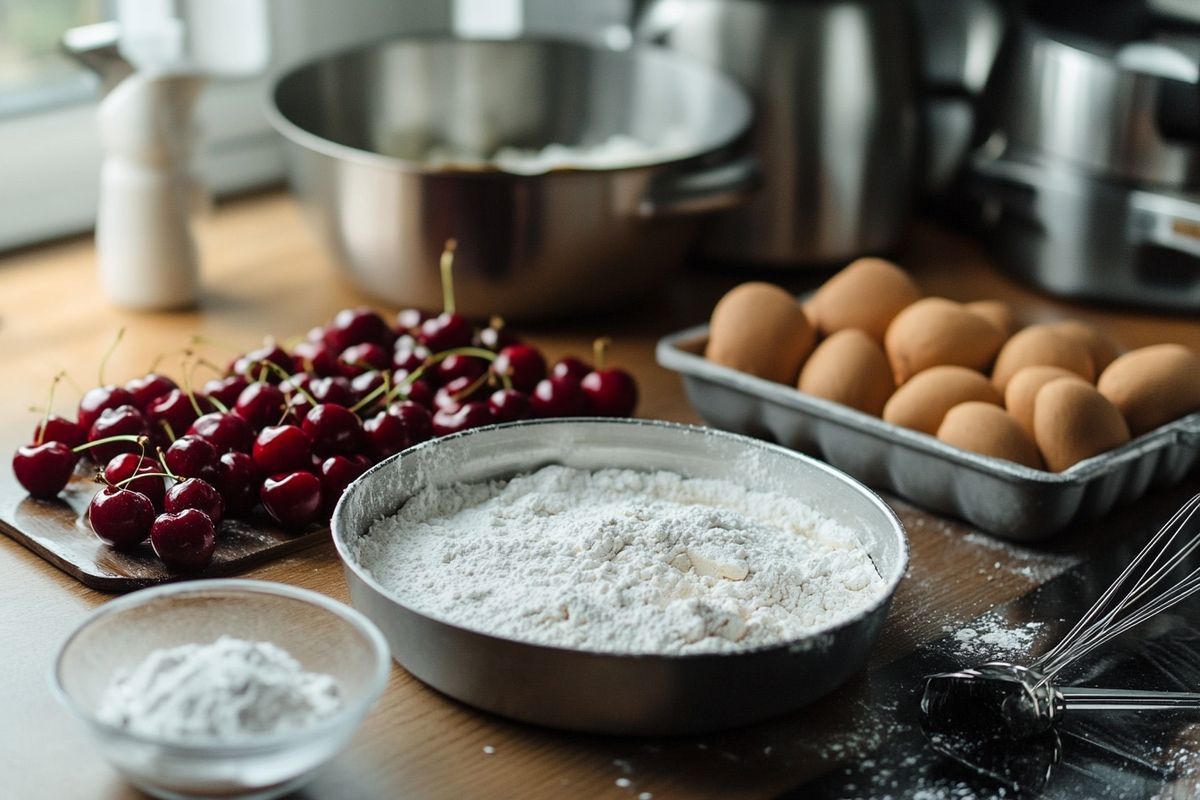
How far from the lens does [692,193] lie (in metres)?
1.08

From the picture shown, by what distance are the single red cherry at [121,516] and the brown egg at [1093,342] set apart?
58 cm

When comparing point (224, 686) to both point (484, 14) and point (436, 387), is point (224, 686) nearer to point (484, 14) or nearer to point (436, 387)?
point (436, 387)

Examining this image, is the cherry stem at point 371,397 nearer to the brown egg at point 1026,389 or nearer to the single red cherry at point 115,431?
the single red cherry at point 115,431

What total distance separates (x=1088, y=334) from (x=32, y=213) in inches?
37.1

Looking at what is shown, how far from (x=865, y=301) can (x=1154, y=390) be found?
0.64 ft

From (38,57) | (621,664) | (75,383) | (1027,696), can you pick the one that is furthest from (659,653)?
(38,57)

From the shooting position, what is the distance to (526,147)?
1391 millimetres

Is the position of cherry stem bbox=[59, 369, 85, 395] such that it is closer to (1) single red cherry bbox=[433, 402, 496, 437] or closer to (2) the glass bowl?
(1) single red cherry bbox=[433, 402, 496, 437]

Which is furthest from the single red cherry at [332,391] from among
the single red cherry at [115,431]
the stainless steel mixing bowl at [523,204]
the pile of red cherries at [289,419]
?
the stainless steel mixing bowl at [523,204]

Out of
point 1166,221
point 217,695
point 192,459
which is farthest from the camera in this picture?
point 1166,221

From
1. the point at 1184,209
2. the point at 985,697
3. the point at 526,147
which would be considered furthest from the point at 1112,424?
the point at 526,147

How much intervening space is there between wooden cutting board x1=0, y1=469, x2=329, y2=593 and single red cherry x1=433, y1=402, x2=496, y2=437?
0.40 ft

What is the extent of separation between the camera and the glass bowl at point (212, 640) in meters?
0.54

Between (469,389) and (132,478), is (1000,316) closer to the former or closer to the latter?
(469,389)
